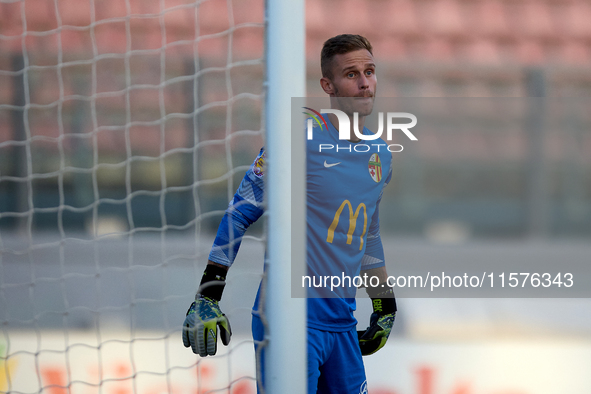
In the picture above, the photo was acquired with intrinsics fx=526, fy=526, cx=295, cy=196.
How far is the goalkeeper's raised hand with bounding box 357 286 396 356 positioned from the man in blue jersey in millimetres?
105

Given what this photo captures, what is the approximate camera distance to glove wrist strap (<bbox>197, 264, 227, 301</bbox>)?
1.05 m

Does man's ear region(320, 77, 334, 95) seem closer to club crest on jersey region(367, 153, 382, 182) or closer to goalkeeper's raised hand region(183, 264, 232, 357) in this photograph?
club crest on jersey region(367, 153, 382, 182)

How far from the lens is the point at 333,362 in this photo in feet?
3.83

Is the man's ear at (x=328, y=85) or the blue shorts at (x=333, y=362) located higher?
the man's ear at (x=328, y=85)

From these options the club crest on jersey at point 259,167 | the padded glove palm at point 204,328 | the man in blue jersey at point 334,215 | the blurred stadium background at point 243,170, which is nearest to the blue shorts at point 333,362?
the man in blue jersey at point 334,215

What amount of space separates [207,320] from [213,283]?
8 centimetres

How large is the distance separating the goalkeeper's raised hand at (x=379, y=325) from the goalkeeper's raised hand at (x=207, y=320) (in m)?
0.42

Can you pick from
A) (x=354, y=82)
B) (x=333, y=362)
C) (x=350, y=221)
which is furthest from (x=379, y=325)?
(x=354, y=82)

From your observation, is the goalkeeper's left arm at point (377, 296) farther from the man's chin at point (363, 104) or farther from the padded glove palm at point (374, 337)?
the man's chin at point (363, 104)

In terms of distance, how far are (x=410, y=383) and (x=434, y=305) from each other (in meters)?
0.48

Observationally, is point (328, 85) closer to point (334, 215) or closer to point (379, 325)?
point (334, 215)

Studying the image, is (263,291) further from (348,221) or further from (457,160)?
(457,160)

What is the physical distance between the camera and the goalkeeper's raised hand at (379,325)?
4.29 ft

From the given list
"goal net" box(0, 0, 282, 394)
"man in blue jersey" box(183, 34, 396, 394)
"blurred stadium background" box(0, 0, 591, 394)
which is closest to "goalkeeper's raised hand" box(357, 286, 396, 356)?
"man in blue jersey" box(183, 34, 396, 394)
